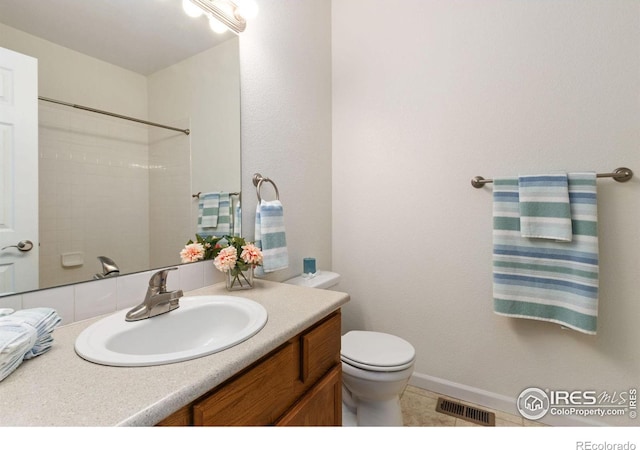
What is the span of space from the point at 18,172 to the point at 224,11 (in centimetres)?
93

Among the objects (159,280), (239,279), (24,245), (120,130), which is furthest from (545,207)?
(24,245)

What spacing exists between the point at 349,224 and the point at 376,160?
0.45 metres

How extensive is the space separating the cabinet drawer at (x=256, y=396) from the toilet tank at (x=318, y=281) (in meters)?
0.70

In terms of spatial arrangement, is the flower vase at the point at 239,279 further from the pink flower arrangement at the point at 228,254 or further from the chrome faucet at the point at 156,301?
the chrome faucet at the point at 156,301

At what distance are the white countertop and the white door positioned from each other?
197mm

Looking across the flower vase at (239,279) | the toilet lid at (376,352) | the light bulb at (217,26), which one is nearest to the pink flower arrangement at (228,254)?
the flower vase at (239,279)

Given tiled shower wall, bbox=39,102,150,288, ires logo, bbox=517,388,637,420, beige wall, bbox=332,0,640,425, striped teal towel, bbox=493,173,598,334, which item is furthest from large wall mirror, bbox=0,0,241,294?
ires logo, bbox=517,388,637,420

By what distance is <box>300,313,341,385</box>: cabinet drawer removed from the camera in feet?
2.71

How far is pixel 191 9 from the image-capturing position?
1116 mm

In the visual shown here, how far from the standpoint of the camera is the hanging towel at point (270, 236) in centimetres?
126

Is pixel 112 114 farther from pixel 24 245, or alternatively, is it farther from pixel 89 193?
pixel 24 245

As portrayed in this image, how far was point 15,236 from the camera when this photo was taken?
0.71 metres

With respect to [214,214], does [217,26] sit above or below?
above

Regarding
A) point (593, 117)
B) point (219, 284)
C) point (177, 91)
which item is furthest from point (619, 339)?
point (177, 91)
